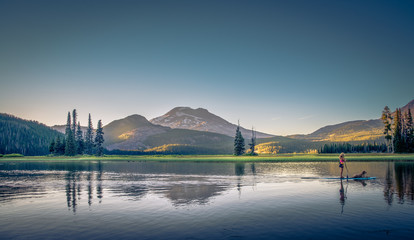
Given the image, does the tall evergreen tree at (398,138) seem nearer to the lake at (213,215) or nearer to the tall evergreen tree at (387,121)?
the tall evergreen tree at (387,121)

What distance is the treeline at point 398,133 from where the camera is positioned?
136m

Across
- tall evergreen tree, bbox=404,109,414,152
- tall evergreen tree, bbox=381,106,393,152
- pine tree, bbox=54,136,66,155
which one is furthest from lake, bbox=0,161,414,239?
pine tree, bbox=54,136,66,155

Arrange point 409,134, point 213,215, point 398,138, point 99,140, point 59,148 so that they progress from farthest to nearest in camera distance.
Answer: point 59,148
point 99,140
point 409,134
point 398,138
point 213,215

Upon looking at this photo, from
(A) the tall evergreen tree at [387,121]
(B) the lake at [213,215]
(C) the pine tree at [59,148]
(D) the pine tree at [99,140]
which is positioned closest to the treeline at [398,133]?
(A) the tall evergreen tree at [387,121]

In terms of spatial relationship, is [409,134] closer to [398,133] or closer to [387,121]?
[398,133]

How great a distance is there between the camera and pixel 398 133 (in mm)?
137875

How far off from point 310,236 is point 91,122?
203 m

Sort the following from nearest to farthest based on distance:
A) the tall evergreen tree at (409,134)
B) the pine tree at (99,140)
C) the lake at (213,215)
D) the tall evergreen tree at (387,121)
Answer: the lake at (213,215) → the tall evergreen tree at (409,134) → the tall evergreen tree at (387,121) → the pine tree at (99,140)

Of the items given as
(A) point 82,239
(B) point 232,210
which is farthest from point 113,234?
(B) point 232,210

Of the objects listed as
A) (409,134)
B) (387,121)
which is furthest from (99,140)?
(409,134)

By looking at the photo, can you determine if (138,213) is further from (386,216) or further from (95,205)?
(386,216)

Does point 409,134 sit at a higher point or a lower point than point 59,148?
higher

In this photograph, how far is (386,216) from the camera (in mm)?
19500

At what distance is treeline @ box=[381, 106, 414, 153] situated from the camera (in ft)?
446
